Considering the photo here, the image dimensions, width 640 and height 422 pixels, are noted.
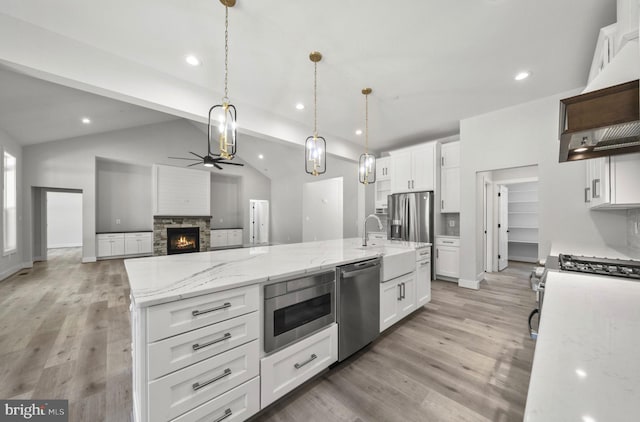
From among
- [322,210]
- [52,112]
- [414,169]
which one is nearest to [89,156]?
[52,112]

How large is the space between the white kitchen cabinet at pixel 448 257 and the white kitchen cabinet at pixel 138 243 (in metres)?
7.79

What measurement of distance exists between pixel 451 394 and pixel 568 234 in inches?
116

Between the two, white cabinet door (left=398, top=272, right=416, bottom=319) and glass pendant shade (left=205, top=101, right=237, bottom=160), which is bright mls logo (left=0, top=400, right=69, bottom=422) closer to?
glass pendant shade (left=205, top=101, right=237, bottom=160)

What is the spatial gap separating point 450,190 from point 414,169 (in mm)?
765

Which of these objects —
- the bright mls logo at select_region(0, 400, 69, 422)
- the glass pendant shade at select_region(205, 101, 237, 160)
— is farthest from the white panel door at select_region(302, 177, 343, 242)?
the bright mls logo at select_region(0, 400, 69, 422)

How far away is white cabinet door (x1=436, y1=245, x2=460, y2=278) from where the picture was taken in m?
4.28

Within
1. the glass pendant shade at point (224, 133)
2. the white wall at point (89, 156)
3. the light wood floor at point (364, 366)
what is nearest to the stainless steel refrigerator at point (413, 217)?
the light wood floor at point (364, 366)

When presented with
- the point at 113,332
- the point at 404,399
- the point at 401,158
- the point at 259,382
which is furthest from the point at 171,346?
the point at 401,158

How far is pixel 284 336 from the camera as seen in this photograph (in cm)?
151

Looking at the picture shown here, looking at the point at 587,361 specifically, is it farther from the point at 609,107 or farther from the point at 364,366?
the point at 364,366

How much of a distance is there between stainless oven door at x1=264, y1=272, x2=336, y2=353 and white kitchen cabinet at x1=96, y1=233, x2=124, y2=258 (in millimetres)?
7543

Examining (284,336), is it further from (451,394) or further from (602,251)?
(602,251)

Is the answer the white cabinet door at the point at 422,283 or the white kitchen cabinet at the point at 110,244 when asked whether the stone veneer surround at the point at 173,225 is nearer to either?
the white kitchen cabinet at the point at 110,244

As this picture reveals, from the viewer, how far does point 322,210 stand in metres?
7.73
